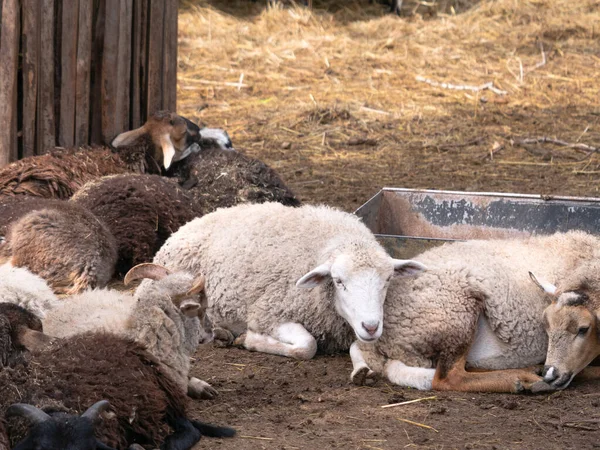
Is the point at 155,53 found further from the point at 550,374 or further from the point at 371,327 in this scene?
the point at 550,374

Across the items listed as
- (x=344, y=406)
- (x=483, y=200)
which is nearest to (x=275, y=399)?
(x=344, y=406)

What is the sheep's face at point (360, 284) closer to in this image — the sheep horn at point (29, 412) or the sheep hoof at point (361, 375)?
the sheep hoof at point (361, 375)

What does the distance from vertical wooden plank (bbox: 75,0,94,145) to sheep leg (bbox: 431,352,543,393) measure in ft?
15.6

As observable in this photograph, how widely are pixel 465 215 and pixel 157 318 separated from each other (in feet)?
12.1

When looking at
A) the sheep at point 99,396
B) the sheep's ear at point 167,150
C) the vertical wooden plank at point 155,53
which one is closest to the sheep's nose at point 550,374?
the sheep at point 99,396

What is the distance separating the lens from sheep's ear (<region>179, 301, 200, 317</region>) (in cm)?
511

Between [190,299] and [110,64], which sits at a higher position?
[110,64]

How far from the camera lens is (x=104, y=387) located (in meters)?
4.49

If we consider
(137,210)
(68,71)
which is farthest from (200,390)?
(68,71)

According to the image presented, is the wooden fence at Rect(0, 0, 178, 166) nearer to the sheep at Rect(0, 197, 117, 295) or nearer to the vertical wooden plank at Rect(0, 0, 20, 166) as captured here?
the vertical wooden plank at Rect(0, 0, 20, 166)

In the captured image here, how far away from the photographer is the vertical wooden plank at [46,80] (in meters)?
8.49

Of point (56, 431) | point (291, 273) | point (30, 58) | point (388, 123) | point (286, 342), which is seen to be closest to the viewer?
point (56, 431)

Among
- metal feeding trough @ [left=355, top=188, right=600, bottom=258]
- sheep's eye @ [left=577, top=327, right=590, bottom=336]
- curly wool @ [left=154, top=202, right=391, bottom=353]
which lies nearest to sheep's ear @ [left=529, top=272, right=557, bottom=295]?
sheep's eye @ [left=577, top=327, right=590, bottom=336]

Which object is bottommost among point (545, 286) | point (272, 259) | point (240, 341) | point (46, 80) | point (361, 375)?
point (240, 341)
